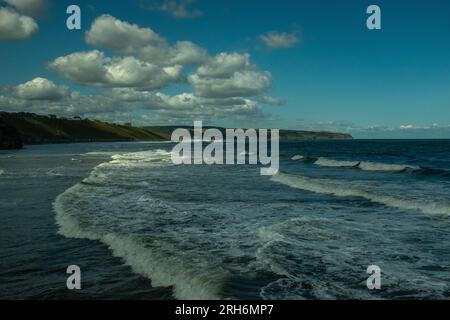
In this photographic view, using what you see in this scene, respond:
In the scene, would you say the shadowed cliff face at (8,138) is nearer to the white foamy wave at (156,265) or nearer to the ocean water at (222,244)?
the ocean water at (222,244)

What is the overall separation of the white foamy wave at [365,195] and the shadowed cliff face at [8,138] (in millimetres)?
104632

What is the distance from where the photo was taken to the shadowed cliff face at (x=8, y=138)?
116 m

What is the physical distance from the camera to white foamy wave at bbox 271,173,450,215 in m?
19.1

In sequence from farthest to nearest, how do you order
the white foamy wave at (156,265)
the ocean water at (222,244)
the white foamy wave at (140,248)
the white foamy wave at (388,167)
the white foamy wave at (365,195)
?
the white foamy wave at (388,167), the white foamy wave at (365,195), the white foamy wave at (140,248), the ocean water at (222,244), the white foamy wave at (156,265)

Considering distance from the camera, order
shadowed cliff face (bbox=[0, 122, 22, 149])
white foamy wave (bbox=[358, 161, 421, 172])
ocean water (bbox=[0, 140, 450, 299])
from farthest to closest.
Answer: shadowed cliff face (bbox=[0, 122, 22, 149])
white foamy wave (bbox=[358, 161, 421, 172])
ocean water (bbox=[0, 140, 450, 299])

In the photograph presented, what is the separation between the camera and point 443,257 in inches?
Answer: 448

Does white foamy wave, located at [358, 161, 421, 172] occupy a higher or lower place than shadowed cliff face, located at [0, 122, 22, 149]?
lower

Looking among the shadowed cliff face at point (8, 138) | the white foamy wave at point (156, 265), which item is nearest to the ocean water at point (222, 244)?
the white foamy wave at point (156, 265)

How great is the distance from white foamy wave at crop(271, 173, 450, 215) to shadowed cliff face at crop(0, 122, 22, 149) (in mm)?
104632

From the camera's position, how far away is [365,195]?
77.5 ft

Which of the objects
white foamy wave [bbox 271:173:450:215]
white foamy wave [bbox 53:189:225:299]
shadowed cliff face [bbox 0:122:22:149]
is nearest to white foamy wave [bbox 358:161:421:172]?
white foamy wave [bbox 271:173:450:215]

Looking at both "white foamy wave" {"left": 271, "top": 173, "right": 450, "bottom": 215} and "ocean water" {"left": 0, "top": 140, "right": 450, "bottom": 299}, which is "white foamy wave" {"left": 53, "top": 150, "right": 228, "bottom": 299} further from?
"white foamy wave" {"left": 271, "top": 173, "right": 450, "bottom": 215}
